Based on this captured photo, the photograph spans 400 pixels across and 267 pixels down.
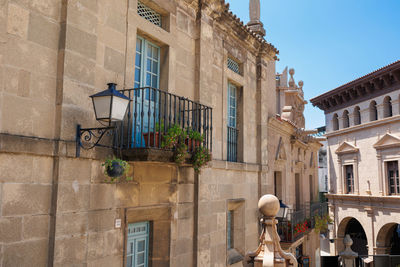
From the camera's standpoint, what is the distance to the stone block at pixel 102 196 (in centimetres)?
499

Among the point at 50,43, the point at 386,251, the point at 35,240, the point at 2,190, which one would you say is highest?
the point at 50,43

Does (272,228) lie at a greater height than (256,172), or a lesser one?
lesser

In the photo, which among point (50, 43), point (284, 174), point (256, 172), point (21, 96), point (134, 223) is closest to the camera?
point (21, 96)

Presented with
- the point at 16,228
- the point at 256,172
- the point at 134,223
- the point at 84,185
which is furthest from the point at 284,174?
the point at 16,228

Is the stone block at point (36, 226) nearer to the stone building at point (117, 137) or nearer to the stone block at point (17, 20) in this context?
the stone building at point (117, 137)

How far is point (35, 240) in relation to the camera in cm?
424

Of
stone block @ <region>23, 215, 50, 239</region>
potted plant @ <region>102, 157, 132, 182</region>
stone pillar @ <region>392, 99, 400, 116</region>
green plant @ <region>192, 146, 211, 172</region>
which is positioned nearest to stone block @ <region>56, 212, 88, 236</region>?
stone block @ <region>23, 215, 50, 239</region>

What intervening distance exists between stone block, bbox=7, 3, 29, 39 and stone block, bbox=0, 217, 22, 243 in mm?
2115

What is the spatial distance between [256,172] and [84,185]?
256 inches

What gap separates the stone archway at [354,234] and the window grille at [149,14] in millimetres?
21420

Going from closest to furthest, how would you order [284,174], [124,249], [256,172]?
[124,249], [256,172], [284,174]

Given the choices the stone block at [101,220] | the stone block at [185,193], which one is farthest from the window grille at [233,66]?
the stone block at [101,220]

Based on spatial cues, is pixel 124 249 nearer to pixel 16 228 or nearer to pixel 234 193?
pixel 16 228

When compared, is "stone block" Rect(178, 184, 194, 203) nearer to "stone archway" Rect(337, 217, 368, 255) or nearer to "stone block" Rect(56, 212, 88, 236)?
"stone block" Rect(56, 212, 88, 236)
